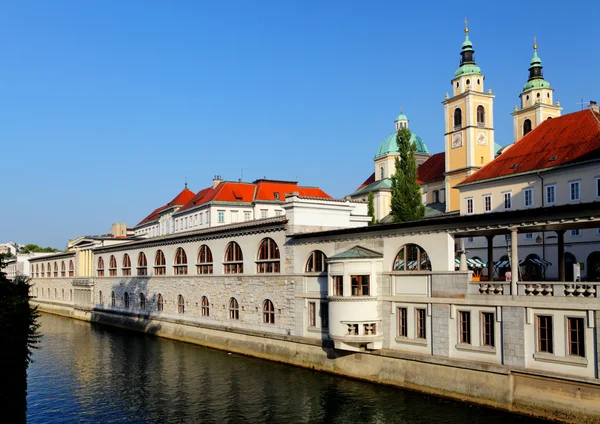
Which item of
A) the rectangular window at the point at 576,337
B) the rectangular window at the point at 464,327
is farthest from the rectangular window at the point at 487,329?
the rectangular window at the point at 576,337

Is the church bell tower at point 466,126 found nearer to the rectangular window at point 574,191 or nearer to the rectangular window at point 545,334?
the rectangular window at point 574,191

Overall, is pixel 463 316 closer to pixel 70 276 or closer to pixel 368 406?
pixel 368 406

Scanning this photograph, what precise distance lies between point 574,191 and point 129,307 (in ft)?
153

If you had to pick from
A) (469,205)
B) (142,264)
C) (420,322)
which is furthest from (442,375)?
(142,264)

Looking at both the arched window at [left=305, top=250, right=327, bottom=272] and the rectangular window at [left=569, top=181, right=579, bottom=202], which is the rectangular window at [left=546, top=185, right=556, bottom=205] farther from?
the arched window at [left=305, top=250, right=327, bottom=272]

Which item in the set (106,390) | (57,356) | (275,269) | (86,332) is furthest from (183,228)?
(106,390)

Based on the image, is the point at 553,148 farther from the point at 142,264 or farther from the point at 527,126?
the point at 142,264

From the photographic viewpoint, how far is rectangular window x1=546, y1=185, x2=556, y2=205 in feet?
182

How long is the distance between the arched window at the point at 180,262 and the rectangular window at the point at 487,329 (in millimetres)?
32756

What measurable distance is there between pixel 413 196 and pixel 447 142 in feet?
75.7

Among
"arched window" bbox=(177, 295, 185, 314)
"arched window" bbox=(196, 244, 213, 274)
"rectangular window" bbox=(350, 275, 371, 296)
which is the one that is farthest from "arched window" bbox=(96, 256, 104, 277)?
"rectangular window" bbox=(350, 275, 371, 296)

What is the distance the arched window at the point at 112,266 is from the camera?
235 ft

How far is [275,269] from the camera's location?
1614 inches

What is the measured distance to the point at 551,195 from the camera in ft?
183
